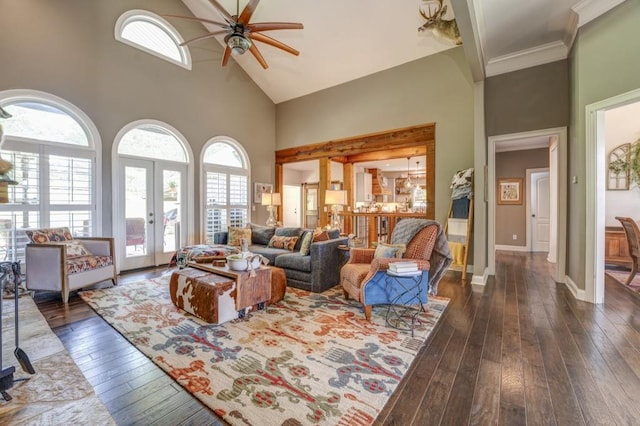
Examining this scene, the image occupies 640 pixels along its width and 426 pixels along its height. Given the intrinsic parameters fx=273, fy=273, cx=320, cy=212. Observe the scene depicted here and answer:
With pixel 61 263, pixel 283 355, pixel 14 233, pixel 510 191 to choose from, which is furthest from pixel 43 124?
pixel 510 191

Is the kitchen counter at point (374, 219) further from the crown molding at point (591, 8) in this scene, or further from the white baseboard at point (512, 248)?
the white baseboard at point (512, 248)

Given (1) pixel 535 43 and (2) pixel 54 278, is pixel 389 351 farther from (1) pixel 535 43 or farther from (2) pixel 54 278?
(1) pixel 535 43

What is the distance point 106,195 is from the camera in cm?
465

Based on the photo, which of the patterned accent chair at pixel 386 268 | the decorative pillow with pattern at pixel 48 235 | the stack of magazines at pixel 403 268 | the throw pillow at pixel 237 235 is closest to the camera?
the stack of magazines at pixel 403 268

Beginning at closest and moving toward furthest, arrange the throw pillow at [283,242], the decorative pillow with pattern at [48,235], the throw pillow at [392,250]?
the throw pillow at [392,250]
the decorative pillow with pattern at [48,235]
the throw pillow at [283,242]

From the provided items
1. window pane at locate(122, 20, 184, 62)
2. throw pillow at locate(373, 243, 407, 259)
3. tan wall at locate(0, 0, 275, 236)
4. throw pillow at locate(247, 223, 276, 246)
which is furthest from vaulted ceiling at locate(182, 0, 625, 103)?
throw pillow at locate(247, 223, 276, 246)

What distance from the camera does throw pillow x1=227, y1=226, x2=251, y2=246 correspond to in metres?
5.08

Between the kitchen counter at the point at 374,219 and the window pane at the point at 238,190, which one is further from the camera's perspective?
the window pane at the point at 238,190

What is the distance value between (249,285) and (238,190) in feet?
14.2

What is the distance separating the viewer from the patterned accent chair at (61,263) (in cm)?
338

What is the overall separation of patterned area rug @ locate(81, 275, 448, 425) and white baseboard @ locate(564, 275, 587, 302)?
5.47 feet

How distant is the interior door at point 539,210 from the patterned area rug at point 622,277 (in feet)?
7.21

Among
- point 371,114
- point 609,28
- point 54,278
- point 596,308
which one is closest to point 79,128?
point 54,278

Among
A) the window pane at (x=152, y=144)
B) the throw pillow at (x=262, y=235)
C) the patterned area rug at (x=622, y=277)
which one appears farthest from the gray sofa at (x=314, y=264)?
the patterned area rug at (x=622, y=277)
